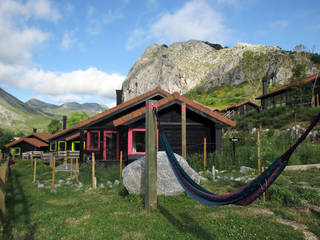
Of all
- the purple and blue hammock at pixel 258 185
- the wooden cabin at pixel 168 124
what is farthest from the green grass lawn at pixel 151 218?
the wooden cabin at pixel 168 124

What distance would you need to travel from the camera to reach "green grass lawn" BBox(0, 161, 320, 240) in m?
3.87

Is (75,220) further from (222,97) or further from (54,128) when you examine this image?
(222,97)

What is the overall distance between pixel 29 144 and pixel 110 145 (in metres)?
24.0

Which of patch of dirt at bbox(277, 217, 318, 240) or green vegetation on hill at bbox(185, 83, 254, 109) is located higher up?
green vegetation on hill at bbox(185, 83, 254, 109)

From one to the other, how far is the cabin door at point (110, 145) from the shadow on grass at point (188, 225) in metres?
11.9

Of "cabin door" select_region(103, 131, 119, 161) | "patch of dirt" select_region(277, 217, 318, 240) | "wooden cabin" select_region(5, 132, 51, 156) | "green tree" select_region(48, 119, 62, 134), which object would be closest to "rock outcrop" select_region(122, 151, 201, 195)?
"patch of dirt" select_region(277, 217, 318, 240)

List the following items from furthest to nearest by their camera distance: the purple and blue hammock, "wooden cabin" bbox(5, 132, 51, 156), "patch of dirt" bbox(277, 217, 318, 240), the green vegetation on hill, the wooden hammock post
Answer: the green vegetation on hill → "wooden cabin" bbox(5, 132, 51, 156) → the wooden hammock post → "patch of dirt" bbox(277, 217, 318, 240) → the purple and blue hammock

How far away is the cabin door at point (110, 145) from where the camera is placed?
54.0 ft

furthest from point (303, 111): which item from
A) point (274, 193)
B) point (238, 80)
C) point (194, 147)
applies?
point (238, 80)

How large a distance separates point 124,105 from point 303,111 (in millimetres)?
17602

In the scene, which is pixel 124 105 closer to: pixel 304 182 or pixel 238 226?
pixel 304 182

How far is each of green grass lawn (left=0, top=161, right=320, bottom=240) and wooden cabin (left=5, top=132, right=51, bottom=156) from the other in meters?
30.9

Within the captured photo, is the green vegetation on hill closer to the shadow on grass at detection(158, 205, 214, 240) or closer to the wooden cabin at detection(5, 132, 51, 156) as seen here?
the wooden cabin at detection(5, 132, 51, 156)

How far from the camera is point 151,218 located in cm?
461
